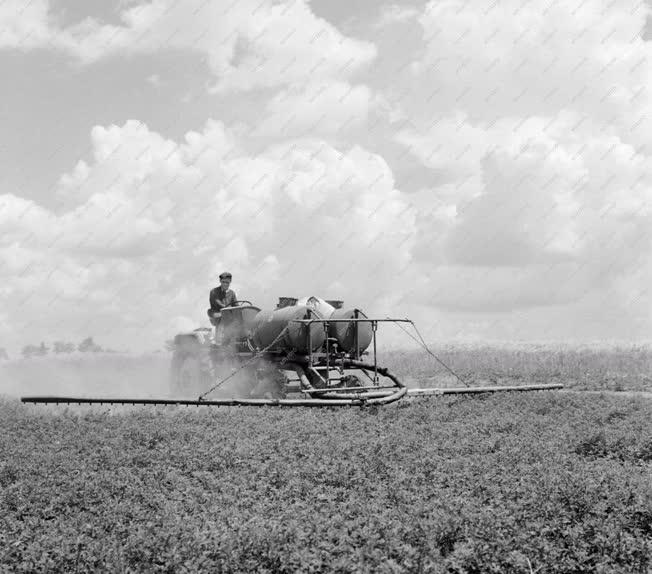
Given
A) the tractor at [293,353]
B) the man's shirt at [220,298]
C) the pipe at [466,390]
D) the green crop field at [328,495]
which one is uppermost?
the man's shirt at [220,298]

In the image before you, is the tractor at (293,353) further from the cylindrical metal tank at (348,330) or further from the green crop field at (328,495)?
the green crop field at (328,495)

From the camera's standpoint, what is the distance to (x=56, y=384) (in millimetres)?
28953

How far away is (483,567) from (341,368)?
38.2ft

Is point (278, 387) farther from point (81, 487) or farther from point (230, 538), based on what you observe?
point (230, 538)

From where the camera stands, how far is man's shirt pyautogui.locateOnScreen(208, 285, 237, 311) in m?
20.7

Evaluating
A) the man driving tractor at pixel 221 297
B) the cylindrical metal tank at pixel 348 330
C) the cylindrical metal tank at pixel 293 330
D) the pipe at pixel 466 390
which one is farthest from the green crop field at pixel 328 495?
the man driving tractor at pixel 221 297

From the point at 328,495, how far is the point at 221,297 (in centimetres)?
1341

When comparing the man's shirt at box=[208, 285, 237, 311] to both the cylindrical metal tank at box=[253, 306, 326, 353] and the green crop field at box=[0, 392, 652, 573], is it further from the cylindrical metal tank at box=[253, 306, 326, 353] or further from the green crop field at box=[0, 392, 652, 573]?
the green crop field at box=[0, 392, 652, 573]

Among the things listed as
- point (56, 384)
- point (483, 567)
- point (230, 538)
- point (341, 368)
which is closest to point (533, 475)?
point (483, 567)

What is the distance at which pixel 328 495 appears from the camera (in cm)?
799

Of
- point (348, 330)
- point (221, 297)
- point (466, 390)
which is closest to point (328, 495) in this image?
point (466, 390)

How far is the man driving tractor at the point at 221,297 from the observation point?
67.7ft

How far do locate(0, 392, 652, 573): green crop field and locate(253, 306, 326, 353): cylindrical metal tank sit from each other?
3.82m

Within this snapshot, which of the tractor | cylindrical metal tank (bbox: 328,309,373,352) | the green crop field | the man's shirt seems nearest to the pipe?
the tractor
